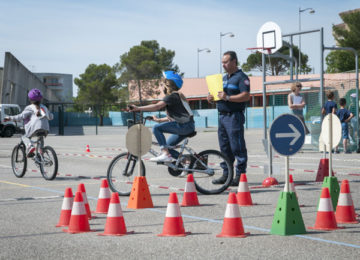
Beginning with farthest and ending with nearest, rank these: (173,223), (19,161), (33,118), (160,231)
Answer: (19,161)
(33,118)
(160,231)
(173,223)

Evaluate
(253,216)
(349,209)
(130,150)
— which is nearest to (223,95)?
(130,150)

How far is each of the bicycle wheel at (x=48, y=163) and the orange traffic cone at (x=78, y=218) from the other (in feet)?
17.1

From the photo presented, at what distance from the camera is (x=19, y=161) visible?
1220 centimetres

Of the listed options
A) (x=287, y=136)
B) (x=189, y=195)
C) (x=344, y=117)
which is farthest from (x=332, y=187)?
(x=344, y=117)

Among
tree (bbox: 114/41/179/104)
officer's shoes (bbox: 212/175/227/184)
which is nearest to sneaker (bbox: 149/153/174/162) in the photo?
officer's shoes (bbox: 212/175/227/184)

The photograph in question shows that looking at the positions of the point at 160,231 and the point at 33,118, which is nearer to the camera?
the point at 160,231

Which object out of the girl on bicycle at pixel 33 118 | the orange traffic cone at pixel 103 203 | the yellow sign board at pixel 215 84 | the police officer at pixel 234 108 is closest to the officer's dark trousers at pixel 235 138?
the police officer at pixel 234 108

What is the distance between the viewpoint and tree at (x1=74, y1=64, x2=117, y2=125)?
94000mm

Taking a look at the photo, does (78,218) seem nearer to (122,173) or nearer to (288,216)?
(288,216)

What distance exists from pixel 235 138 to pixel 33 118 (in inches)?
167

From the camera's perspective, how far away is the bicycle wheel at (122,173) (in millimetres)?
9000

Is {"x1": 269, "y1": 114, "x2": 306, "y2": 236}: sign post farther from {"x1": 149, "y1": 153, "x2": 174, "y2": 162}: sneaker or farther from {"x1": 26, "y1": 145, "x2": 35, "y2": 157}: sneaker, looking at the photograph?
{"x1": 26, "y1": 145, "x2": 35, "y2": 157}: sneaker

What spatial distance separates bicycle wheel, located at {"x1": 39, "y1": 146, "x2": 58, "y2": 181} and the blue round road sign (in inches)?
239

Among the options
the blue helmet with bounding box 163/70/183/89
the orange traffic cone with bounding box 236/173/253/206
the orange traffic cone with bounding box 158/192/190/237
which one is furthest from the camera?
the blue helmet with bounding box 163/70/183/89
